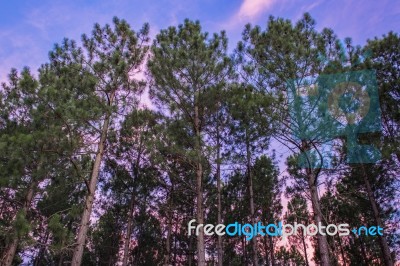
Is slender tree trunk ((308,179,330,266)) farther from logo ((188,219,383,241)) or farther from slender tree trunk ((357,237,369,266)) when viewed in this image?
slender tree trunk ((357,237,369,266))

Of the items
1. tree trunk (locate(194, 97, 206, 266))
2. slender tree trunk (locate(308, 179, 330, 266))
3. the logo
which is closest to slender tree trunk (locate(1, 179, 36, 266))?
tree trunk (locate(194, 97, 206, 266))

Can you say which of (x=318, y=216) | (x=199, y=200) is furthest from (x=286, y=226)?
(x=318, y=216)

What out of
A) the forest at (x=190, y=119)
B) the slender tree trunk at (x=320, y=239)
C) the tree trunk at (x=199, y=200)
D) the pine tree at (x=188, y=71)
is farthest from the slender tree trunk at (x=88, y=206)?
the slender tree trunk at (x=320, y=239)

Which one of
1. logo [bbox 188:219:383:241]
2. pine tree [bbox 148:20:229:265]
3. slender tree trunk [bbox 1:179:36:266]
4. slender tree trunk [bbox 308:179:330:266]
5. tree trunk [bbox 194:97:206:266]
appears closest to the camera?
slender tree trunk [bbox 308:179:330:266]

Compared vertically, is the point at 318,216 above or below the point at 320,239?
above

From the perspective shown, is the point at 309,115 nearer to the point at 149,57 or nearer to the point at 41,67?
the point at 149,57

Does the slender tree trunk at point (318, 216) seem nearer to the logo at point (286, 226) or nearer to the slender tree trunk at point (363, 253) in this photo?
the logo at point (286, 226)

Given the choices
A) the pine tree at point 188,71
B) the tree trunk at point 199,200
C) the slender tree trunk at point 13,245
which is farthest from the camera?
the pine tree at point 188,71

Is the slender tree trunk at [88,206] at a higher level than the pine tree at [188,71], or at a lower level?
lower

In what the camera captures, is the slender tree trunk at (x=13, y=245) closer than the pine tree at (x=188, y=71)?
Yes

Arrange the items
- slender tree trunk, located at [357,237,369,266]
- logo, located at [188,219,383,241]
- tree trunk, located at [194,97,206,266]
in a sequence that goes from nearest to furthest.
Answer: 1. logo, located at [188,219,383,241]
2. tree trunk, located at [194,97,206,266]
3. slender tree trunk, located at [357,237,369,266]

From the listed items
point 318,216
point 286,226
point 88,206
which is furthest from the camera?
point 286,226

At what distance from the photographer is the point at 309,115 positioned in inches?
289

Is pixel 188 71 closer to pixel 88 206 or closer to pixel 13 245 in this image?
pixel 88 206
